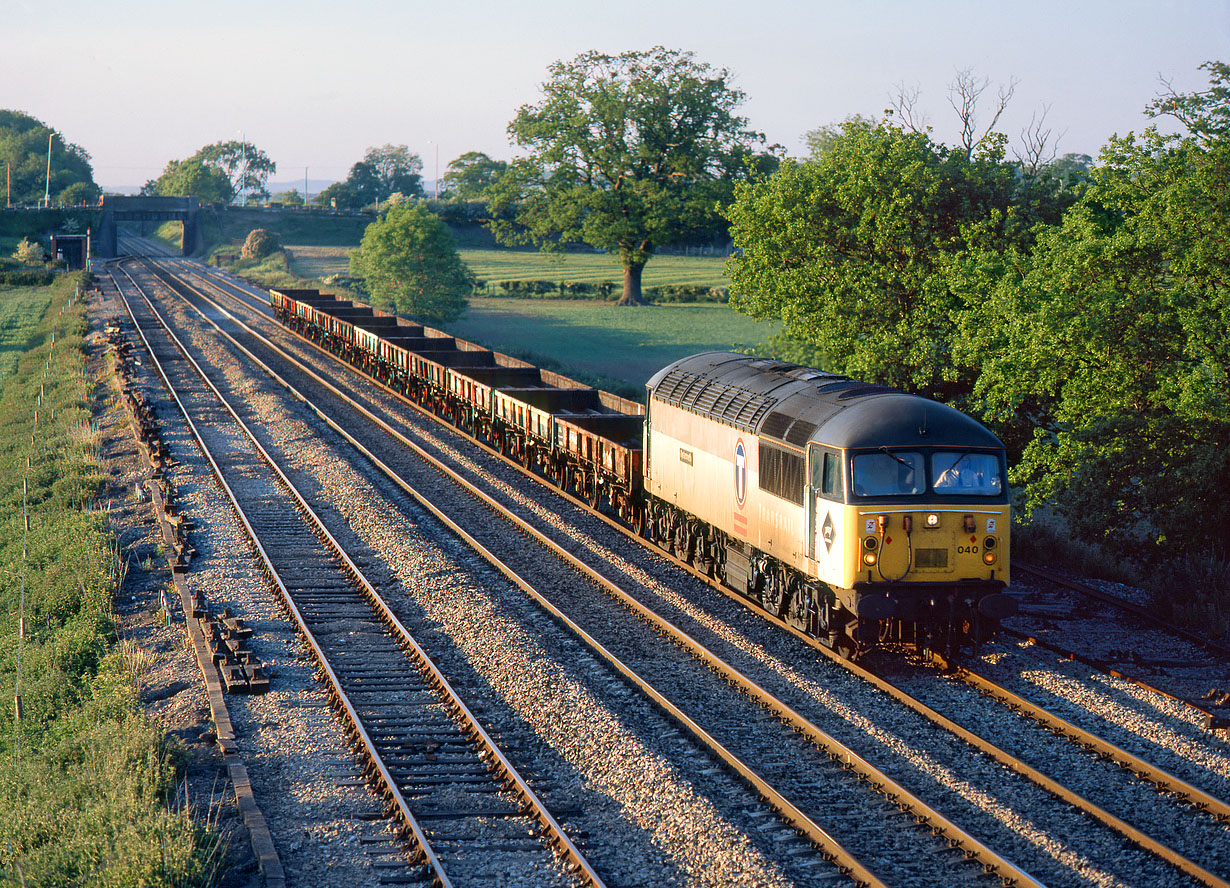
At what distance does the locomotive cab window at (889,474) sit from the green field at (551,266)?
86.1 m

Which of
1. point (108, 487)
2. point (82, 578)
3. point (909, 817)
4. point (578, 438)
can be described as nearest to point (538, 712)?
point (909, 817)

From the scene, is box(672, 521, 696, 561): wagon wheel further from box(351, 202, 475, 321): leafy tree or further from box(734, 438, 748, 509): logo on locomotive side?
box(351, 202, 475, 321): leafy tree

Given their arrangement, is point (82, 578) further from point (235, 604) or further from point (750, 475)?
point (750, 475)

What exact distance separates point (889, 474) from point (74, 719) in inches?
402

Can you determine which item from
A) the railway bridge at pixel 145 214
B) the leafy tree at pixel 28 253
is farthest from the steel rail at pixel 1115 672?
the railway bridge at pixel 145 214

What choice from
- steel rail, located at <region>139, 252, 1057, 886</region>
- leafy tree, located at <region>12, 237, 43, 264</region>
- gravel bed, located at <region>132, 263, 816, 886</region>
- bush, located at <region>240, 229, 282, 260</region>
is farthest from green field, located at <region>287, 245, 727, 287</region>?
gravel bed, located at <region>132, 263, 816, 886</region>

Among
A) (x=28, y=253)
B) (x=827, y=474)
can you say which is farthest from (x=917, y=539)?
(x=28, y=253)

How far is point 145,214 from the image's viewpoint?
130000 mm

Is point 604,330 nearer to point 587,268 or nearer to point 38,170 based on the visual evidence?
point 587,268

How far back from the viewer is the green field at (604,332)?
59.7 m

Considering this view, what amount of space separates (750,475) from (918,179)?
1323 centimetres

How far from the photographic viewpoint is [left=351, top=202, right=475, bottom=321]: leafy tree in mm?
68375

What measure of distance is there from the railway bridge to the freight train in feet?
390

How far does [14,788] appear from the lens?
11.8 m
